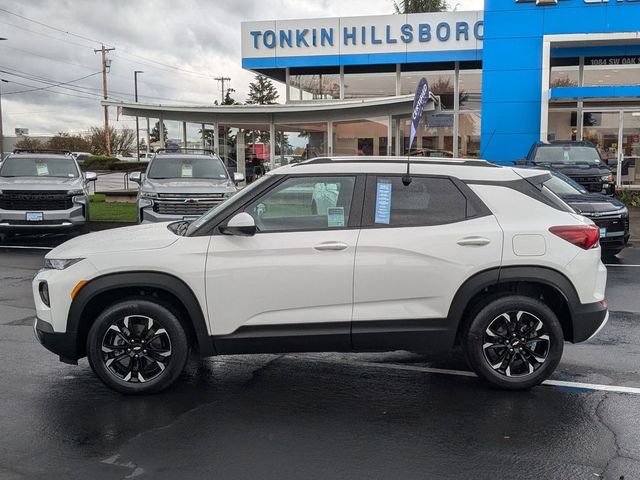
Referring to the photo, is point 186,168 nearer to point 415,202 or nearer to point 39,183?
point 39,183

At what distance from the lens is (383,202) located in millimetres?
4891

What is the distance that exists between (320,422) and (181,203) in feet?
27.0

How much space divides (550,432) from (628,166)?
67.1ft

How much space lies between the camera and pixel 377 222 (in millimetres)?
4836

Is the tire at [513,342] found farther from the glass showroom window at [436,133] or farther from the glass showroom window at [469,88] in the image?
the glass showroom window at [469,88]

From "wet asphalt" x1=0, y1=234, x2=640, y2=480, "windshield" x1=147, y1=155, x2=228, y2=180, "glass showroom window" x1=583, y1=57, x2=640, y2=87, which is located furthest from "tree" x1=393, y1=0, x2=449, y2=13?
"wet asphalt" x1=0, y1=234, x2=640, y2=480

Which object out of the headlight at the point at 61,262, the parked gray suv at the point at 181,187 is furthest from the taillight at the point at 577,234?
the parked gray suv at the point at 181,187

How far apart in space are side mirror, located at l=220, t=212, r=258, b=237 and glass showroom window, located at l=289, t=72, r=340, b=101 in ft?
78.7

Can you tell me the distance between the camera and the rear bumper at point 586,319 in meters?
4.86

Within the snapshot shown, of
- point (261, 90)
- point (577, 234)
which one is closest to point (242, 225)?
point (577, 234)

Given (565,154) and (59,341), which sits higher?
(565,154)

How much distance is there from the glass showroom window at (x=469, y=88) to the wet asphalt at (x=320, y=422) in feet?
71.2

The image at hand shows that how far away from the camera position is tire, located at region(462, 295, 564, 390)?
4836 mm

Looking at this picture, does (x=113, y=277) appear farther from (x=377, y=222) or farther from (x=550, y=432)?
(x=550, y=432)
